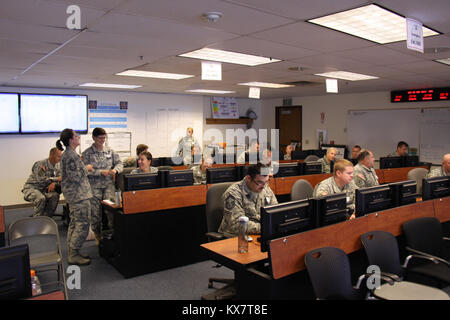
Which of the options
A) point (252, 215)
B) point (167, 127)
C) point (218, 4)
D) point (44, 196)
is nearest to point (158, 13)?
point (218, 4)

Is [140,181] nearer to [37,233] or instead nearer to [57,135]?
[37,233]

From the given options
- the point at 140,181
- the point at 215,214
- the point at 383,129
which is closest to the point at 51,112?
the point at 140,181

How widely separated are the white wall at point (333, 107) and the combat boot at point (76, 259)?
22.4ft

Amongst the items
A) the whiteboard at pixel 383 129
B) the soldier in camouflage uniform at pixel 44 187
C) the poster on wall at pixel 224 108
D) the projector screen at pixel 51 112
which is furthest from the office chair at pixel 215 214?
the poster on wall at pixel 224 108

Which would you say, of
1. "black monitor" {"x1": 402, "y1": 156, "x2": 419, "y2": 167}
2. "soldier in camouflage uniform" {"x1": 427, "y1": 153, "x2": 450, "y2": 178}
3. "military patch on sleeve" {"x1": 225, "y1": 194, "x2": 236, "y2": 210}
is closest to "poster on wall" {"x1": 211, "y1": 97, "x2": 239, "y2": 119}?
"black monitor" {"x1": 402, "y1": 156, "x2": 419, "y2": 167}

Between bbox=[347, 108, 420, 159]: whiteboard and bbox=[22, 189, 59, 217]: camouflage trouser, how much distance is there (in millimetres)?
6677

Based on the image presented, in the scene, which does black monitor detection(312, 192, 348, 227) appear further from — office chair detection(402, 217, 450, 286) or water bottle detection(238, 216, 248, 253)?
office chair detection(402, 217, 450, 286)

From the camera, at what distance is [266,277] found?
2.19m

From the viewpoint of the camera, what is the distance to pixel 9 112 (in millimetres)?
6902

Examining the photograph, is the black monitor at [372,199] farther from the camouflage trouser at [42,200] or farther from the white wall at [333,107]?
the white wall at [333,107]
